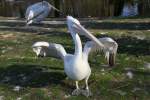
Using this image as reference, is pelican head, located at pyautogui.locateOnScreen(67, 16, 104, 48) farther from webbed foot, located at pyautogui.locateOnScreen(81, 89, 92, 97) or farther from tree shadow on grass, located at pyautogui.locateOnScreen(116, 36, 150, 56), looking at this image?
tree shadow on grass, located at pyautogui.locateOnScreen(116, 36, 150, 56)

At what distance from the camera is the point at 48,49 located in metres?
8.75

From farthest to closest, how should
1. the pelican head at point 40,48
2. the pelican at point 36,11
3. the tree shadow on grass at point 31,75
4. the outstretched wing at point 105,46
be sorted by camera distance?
the pelican at point 36,11, the tree shadow on grass at point 31,75, the pelican head at point 40,48, the outstretched wing at point 105,46

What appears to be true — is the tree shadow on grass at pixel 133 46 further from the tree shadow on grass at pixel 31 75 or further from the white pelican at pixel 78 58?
the white pelican at pixel 78 58

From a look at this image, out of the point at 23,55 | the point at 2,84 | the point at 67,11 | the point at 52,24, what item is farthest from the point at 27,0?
the point at 2,84

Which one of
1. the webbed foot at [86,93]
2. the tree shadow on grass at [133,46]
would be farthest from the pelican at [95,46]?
the tree shadow on grass at [133,46]

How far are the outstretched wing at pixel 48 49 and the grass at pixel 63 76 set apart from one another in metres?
0.55

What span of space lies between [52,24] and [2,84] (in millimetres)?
6950

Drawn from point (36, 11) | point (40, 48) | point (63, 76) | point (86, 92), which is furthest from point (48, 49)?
point (36, 11)

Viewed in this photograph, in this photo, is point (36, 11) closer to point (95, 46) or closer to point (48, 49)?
point (48, 49)

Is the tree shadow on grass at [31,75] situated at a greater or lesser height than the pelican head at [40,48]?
lesser

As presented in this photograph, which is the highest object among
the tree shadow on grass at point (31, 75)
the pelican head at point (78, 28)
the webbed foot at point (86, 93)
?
the pelican head at point (78, 28)

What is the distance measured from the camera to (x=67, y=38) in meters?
12.6

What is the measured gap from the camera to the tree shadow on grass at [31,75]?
900 centimetres

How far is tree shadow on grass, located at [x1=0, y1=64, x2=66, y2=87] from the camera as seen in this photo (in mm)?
9000
